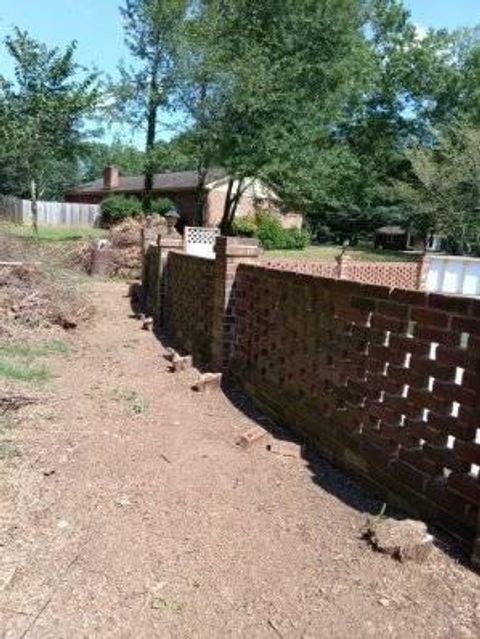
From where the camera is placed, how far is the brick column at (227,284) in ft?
21.6

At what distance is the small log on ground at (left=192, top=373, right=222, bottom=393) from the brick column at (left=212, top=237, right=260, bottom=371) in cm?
36

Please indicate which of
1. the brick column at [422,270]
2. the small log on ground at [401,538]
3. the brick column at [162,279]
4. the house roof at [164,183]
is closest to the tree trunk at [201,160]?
the house roof at [164,183]

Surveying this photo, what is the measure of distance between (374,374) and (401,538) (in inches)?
42.8

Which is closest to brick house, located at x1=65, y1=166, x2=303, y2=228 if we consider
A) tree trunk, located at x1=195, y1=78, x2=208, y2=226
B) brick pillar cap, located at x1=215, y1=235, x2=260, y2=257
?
tree trunk, located at x1=195, y1=78, x2=208, y2=226

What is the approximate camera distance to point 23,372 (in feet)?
21.3

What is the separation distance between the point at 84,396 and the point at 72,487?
2049 mm

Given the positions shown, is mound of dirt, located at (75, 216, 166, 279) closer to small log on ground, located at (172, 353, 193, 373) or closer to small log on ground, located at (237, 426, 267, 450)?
small log on ground, located at (172, 353, 193, 373)

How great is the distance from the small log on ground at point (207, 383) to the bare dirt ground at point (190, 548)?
3.21 feet

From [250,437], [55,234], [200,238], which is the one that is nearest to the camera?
[250,437]

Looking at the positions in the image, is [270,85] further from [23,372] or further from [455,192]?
[23,372]

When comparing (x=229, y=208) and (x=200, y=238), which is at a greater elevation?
(x=229, y=208)

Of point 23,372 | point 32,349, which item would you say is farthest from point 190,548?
point 32,349

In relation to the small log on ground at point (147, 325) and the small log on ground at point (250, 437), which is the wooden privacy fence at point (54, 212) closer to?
the small log on ground at point (147, 325)

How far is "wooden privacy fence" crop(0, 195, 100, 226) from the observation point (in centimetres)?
3897
